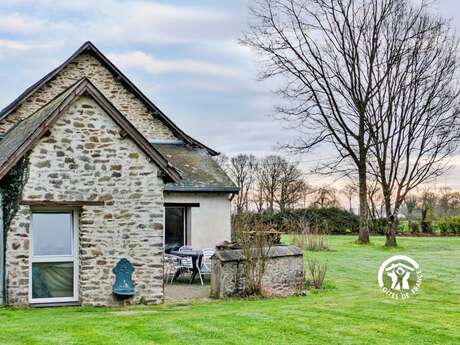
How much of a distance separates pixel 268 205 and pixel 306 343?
4438cm

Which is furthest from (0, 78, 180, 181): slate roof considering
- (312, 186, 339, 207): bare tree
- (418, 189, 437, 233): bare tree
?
(312, 186, 339, 207): bare tree

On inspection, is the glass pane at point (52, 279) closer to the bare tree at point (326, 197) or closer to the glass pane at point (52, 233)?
the glass pane at point (52, 233)

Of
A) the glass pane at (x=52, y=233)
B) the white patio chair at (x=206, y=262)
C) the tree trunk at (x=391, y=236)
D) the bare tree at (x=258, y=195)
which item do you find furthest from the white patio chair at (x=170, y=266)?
the bare tree at (x=258, y=195)

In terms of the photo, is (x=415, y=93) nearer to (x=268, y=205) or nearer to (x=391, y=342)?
(x=268, y=205)

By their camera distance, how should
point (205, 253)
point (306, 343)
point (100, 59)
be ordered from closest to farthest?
point (306, 343)
point (205, 253)
point (100, 59)

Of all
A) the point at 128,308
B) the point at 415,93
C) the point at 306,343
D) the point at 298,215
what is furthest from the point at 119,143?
the point at 298,215

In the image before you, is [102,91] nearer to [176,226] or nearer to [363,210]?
[176,226]

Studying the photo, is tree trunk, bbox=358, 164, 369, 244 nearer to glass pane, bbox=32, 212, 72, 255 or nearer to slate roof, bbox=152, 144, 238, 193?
slate roof, bbox=152, 144, 238, 193

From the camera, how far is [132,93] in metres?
23.6

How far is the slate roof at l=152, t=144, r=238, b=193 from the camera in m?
22.5

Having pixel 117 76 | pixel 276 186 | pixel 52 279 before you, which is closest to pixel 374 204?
pixel 276 186

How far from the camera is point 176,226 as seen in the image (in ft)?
77.0

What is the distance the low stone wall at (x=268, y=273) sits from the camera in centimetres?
1669

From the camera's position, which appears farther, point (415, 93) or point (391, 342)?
point (415, 93)
